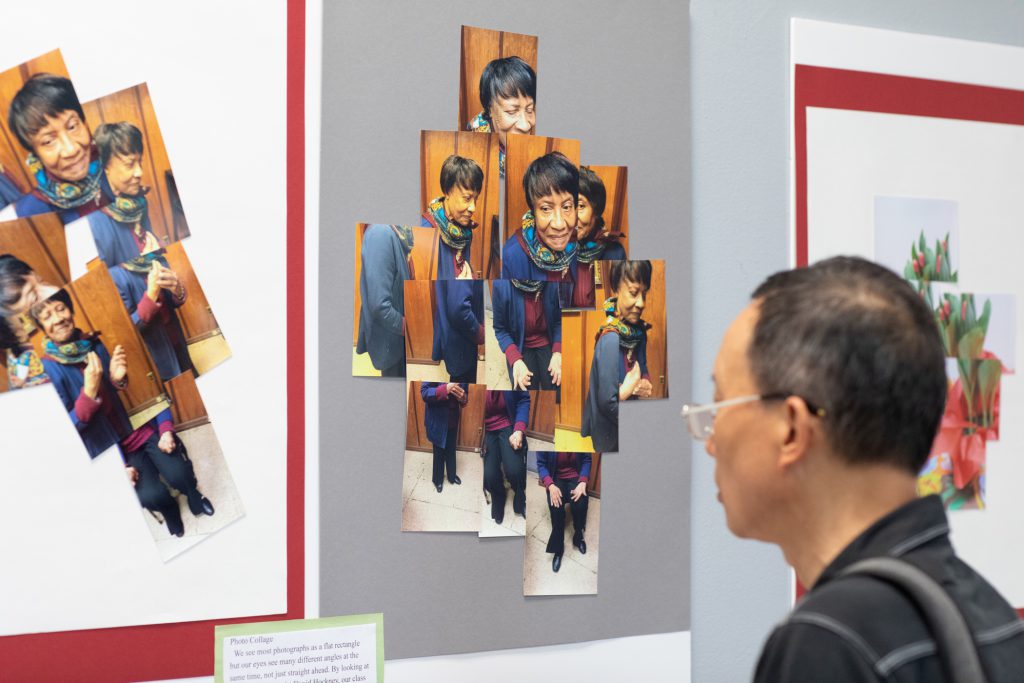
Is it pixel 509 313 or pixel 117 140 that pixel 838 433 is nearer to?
pixel 509 313

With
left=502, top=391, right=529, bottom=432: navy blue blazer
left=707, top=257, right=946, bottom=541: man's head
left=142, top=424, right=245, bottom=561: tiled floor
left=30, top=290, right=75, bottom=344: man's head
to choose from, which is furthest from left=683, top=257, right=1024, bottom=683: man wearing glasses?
left=30, top=290, right=75, bottom=344: man's head

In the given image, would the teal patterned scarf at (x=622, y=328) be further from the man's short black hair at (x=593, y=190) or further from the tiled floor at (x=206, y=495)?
the tiled floor at (x=206, y=495)

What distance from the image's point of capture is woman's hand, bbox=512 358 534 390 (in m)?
1.29

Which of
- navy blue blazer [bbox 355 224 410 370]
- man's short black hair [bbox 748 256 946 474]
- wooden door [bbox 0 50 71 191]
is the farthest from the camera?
navy blue blazer [bbox 355 224 410 370]

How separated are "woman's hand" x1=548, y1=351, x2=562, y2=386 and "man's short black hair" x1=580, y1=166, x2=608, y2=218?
21 centimetres

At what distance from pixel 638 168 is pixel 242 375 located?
0.62 metres

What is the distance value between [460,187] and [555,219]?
145 millimetres

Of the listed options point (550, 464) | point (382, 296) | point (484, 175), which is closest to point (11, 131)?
point (382, 296)

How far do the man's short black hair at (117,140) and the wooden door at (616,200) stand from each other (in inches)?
23.7

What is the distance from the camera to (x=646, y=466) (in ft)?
4.44

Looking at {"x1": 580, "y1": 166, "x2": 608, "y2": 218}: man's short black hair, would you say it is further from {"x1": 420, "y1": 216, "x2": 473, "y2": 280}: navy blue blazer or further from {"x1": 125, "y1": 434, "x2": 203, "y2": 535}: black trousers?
{"x1": 125, "y1": 434, "x2": 203, "y2": 535}: black trousers

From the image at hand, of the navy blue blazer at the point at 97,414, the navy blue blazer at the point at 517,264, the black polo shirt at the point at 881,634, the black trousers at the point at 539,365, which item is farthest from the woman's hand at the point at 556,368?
the black polo shirt at the point at 881,634

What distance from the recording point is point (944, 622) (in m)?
→ 0.60

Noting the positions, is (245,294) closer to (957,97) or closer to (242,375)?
(242,375)
